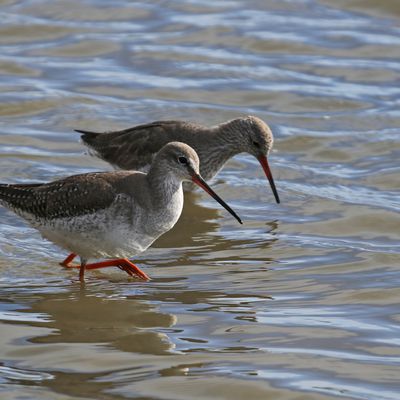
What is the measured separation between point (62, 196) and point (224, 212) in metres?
2.81

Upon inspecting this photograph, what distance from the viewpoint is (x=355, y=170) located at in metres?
13.3

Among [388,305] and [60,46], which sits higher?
[60,46]

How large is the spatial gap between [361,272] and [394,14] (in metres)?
9.60

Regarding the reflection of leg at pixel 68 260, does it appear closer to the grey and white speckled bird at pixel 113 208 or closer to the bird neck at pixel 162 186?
the grey and white speckled bird at pixel 113 208

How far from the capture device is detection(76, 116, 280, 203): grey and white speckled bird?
1266 cm

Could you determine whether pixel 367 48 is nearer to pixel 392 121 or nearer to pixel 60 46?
pixel 392 121

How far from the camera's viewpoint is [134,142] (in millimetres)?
12773

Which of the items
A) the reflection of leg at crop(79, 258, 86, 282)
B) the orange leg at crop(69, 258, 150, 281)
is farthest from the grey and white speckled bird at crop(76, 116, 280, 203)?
the reflection of leg at crop(79, 258, 86, 282)

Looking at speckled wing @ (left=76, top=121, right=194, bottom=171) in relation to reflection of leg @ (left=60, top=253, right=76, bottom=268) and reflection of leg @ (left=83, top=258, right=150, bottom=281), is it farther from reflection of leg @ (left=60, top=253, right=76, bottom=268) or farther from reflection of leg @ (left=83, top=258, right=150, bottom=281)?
reflection of leg @ (left=83, top=258, right=150, bottom=281)

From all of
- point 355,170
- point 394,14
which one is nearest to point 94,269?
point 355,170

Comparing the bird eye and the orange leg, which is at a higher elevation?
the bird eye

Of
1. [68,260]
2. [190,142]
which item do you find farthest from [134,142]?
[68,260]

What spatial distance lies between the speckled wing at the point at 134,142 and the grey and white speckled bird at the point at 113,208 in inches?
99.7

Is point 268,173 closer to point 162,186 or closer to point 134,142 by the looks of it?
point 134,142
